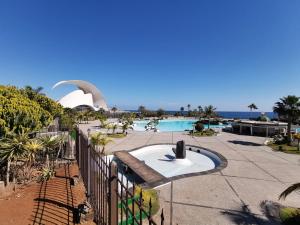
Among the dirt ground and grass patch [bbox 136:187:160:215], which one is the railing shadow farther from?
grass patch [bbox 136:187:160:215]

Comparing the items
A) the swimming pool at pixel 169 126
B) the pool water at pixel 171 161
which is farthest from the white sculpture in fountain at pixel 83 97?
the pool water at pixel 171 161

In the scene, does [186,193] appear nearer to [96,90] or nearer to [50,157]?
[50,157]

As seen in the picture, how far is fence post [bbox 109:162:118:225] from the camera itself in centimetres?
297

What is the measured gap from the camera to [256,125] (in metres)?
25.3

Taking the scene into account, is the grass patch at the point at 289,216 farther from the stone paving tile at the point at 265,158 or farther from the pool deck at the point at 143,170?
the stone paving tile at the point at 265,158

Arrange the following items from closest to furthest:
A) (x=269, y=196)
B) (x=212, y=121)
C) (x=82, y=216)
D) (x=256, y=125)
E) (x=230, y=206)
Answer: (x=82, y=216), (x=230, y=206), (x=269, y=196), (x=256, y=125), (x=212, y=121)

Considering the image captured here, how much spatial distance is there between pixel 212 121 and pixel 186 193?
35.5 metres

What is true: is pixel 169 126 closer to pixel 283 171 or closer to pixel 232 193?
pixel 283 171

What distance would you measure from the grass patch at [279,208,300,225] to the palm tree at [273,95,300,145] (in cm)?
1494

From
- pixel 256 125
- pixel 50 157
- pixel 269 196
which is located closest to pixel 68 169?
pixel 50 157

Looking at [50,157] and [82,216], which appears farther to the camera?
[50,157]

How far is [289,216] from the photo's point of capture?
5801 mm

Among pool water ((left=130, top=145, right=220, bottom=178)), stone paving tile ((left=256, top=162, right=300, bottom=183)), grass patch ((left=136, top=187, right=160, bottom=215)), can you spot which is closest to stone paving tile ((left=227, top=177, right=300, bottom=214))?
stone paving tile ((left=256, top=162, right=300, bottom=183))

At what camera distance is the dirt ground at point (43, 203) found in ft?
16.2
